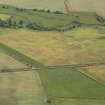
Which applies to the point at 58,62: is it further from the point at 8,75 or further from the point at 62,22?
the point at 62,22

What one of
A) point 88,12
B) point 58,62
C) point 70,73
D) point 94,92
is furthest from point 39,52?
point 88,12

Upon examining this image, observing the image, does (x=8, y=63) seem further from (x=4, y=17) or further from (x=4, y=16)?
(x=4, y=16)

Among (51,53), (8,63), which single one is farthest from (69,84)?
(51,53)

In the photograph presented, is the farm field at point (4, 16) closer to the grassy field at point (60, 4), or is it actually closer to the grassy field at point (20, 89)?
the grassy field at point (60, 4)

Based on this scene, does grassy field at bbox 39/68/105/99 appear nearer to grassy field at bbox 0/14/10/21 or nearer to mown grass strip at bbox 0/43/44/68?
mown grass strip at bbox 0/43/44/68

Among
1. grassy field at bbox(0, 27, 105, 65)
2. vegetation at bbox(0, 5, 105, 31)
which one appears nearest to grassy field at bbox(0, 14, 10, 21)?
vegetation at bbox(0, 5, 105, 31)

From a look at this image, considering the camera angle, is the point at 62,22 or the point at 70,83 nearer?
the point at 70,83
